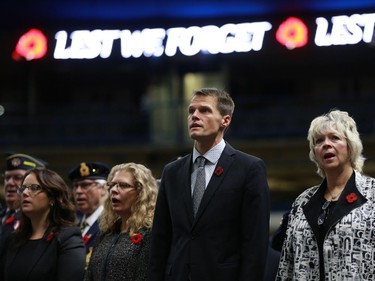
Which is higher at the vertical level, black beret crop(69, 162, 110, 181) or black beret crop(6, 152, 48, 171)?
black beret crop(6, 152, 48, 171)

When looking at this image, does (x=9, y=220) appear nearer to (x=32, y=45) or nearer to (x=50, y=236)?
(x=50, y=236)

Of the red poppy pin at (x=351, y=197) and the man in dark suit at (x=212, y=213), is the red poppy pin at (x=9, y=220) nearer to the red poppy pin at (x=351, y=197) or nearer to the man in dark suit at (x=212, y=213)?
the man in dark suit at (x=212, y=213)

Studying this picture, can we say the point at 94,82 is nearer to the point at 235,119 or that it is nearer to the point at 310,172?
the point at 235,119

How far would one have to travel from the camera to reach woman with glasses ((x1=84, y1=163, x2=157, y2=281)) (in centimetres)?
402

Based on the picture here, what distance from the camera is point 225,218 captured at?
3.57m

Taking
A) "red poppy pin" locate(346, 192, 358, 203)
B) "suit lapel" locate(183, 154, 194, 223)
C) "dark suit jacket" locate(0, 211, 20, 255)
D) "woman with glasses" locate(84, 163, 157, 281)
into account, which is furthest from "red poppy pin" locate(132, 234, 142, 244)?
"dark suit jacket" locate(0, 211, 20, 255)

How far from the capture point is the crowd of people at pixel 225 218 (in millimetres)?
3391

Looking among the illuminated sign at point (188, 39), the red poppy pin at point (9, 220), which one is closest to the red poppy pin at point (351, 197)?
the red poppy pin at point (9, 220)

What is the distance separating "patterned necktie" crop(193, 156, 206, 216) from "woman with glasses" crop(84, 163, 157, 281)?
53 centimetres

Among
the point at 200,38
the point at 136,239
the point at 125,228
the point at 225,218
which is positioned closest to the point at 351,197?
the point at 225,218

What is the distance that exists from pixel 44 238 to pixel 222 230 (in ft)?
4.40

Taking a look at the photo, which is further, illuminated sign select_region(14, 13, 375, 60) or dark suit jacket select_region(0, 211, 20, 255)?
illuminated sign select_region(14, 13, 375, 60)

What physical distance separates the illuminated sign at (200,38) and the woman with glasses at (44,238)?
11253 mm

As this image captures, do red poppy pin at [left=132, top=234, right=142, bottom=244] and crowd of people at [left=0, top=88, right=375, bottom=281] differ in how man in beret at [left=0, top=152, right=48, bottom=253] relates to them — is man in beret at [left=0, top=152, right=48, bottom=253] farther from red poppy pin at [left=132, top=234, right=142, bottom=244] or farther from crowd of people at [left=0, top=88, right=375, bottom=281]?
red poppy pin at [left=132, top=234, right=142, bottom=244]
